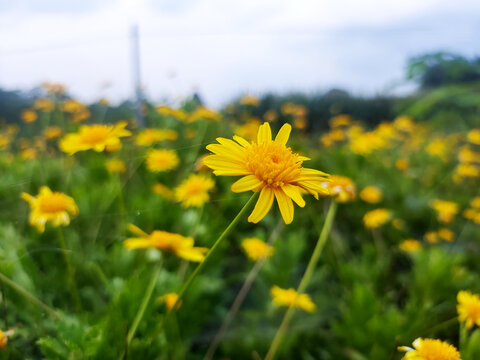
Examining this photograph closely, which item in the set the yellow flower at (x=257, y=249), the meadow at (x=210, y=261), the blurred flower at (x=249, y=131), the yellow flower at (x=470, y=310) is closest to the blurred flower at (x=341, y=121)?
the meadow at (x=210, y=261)

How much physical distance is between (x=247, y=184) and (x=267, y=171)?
21 millimetres

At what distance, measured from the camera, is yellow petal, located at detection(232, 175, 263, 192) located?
0.31m

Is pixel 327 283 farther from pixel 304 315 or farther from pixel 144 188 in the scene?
pixel 144 188

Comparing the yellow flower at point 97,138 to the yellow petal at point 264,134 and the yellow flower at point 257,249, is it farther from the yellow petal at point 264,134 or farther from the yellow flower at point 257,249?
the yellow flower at point 257,249

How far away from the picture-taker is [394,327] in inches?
30.4

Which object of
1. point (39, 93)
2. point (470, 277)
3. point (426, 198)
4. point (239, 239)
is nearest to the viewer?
point (470, 277)

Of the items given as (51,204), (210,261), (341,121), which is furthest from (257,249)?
(341,121)

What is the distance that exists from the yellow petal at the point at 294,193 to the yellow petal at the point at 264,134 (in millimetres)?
47

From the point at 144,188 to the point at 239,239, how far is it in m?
0.35

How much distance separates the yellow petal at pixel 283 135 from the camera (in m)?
0.35

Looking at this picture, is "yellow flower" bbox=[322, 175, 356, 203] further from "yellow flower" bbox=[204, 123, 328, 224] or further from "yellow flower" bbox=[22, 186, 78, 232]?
"yellow flower" bbox=[22, 186, 78, 232]

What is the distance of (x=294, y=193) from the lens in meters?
0.32

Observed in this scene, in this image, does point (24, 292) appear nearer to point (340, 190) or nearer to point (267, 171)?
point (267, 171)

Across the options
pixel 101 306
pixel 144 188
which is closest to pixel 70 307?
pixel 101 306
